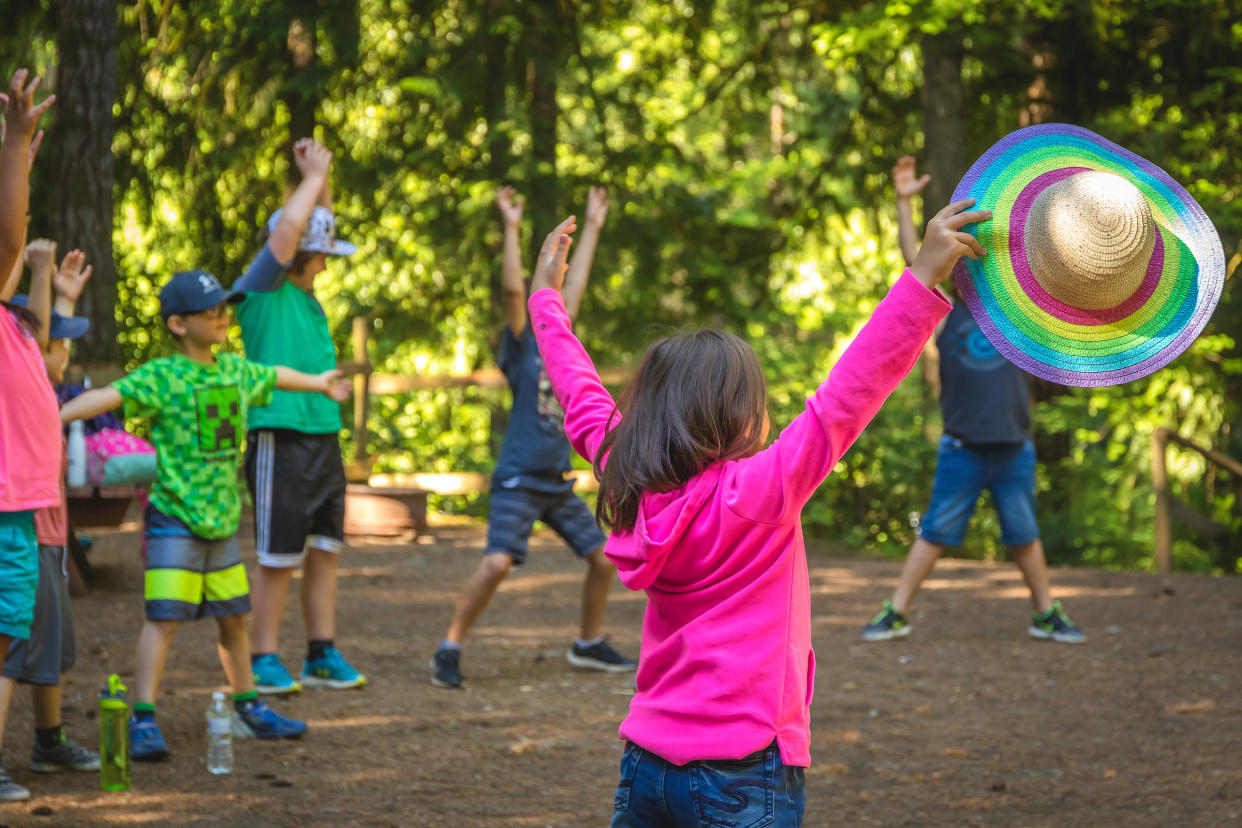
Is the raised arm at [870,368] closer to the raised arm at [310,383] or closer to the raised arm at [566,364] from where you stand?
the raised arm at [566,364]

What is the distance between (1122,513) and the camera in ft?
42.0

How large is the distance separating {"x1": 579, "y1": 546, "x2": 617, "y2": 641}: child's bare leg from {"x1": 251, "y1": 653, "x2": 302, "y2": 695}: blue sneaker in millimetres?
1504

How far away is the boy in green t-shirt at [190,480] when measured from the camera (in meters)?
4.83

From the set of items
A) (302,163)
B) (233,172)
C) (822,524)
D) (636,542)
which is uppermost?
(233,172)

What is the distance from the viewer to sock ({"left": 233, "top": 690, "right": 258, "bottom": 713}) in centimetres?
520

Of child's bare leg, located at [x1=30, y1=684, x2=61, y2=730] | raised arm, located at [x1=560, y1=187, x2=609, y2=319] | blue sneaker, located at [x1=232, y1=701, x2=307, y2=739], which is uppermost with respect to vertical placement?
raised arm, located at [x1=560, y1=187, x2=609, y2=319]

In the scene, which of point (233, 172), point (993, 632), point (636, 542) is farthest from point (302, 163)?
point (233, 172)

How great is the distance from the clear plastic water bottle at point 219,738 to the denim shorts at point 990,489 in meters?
4.07

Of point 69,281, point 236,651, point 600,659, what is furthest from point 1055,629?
point 69,281

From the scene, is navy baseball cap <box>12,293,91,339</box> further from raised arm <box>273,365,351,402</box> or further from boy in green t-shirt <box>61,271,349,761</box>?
raised arm <box>273,365,351,402</box>

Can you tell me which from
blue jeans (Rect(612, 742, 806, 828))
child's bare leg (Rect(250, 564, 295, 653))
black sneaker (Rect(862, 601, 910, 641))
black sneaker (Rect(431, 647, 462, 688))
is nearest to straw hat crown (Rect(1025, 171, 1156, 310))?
blue jeans (Rect(612, 742, 806, 828))

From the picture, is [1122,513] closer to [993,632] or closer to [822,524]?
[822,524]

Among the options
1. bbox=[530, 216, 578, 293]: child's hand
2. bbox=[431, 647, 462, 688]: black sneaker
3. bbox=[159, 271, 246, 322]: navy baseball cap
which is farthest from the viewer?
bbox=[431, 647, 462, 688]: black sneaker

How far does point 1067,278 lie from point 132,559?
891 centimetres
